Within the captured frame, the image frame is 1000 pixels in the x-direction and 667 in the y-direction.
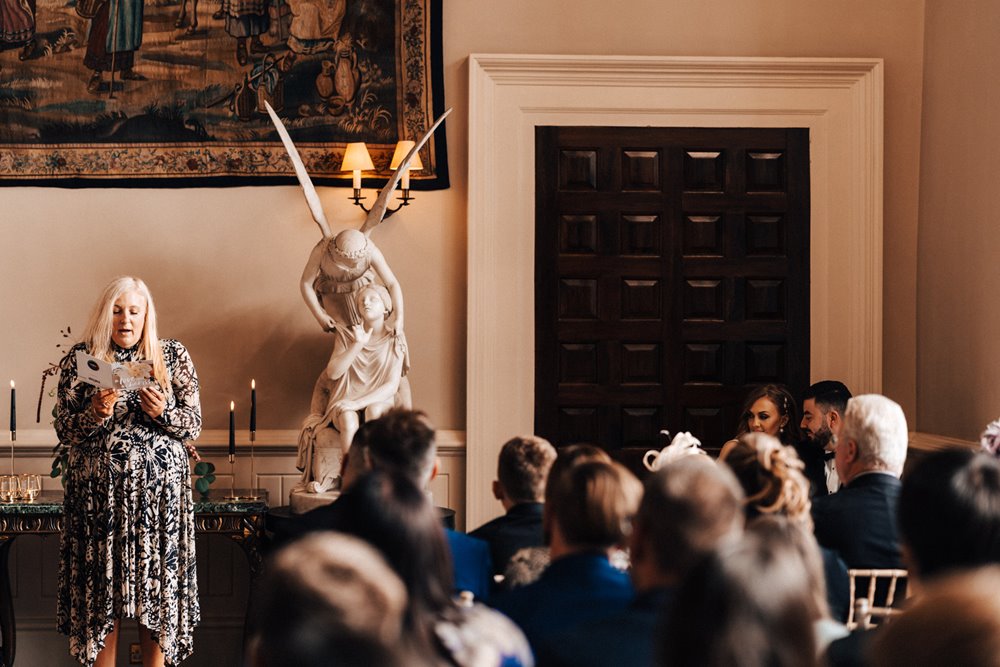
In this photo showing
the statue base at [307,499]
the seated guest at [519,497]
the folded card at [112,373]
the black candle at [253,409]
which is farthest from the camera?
the black candle at [253,409]

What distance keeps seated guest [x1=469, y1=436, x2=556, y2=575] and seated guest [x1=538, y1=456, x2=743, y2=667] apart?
3.96 feet

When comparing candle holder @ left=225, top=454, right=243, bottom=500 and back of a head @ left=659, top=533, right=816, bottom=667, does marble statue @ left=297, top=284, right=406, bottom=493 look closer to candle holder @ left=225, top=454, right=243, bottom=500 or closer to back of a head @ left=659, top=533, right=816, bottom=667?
candle holder @ left=225, top=454, right=243, bottom=500

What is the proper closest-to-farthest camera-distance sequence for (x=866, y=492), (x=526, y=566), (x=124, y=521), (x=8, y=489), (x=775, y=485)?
(x=775, y=485), (x=526, y=566), (x=866, y=492), (x=124, y=521), (x=8, y=489)

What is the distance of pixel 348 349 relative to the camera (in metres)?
5.62

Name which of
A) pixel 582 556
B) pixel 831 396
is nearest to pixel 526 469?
pixel 582 556

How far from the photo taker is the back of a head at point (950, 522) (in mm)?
2209

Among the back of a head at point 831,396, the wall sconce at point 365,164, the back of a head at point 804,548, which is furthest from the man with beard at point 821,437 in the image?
the back of a head at point 804,548

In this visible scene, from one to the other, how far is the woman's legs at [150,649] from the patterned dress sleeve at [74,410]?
854 mm

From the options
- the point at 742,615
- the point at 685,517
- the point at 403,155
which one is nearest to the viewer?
the point at 742,615

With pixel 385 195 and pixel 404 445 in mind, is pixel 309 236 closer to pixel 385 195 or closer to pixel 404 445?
pixel 385 195

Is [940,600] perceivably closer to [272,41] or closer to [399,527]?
[399,527]

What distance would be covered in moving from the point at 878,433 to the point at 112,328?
3.11 meters

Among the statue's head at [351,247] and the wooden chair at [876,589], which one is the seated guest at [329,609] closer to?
the wooden chair at [876,589]

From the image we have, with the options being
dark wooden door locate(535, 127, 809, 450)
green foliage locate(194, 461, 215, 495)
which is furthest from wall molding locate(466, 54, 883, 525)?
green foliage locate(194, 461, 215, 495)
